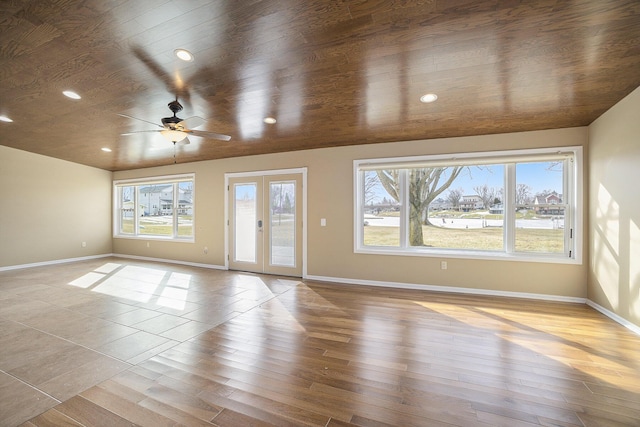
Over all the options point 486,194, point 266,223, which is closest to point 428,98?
point 486,194

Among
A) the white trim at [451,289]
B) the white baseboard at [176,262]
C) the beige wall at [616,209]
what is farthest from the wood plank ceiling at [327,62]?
the white baseboard at [176,262]

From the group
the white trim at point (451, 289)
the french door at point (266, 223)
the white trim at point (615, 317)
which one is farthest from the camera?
the french door at point (266, 223)

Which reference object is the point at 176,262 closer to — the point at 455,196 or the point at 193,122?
the point at 193,122

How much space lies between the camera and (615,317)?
10.5 ft

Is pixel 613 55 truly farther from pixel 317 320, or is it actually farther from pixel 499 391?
pixel 317 320

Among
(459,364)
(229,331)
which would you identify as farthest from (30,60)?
(459,364)

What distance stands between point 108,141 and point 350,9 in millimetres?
5323

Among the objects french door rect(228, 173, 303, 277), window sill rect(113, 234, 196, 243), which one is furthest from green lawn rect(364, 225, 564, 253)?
window sill rect(113, 234, 196, 243)

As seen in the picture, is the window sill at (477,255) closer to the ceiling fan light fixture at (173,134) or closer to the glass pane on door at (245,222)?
the glass pane on door at (245,222)

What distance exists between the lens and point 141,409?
1.77m

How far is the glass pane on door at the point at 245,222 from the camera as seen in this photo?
5809 millimetres

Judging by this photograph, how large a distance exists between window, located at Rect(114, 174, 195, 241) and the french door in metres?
1.43

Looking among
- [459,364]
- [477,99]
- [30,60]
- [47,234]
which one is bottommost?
[459,364]

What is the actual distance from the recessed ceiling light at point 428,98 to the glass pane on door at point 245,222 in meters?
3.71
